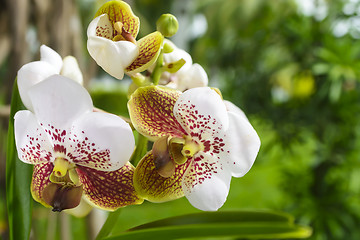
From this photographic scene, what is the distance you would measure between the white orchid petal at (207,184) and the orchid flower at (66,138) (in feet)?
0.19

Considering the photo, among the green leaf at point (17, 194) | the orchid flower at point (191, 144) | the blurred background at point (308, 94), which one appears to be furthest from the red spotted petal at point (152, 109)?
the blurred background at point (308, 94)

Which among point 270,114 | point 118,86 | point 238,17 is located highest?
point 270,114

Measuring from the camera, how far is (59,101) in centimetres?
31

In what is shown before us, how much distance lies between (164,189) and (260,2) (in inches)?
184

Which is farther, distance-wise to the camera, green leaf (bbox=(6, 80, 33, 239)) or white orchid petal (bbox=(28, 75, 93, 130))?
green leaf (bbox=(6, 80, 33, 239))

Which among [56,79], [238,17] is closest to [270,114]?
[56,79]

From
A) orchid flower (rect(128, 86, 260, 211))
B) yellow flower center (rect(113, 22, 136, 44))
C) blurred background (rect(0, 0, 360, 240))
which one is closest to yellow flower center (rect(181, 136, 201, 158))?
orchid flower (rect(128, 86, 260, 211))

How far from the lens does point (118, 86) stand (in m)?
7.38

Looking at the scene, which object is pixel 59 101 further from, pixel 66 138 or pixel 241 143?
pixel 241 143

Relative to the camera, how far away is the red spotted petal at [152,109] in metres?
0.34

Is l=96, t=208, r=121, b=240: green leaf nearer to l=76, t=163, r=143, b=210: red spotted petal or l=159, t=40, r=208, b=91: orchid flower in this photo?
l=76, t=163, r=143, b=210: red spotted petal

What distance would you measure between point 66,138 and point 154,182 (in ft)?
0.27

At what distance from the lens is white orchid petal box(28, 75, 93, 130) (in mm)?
302

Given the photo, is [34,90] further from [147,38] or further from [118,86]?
[118,86]
